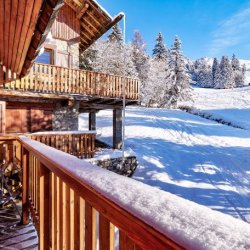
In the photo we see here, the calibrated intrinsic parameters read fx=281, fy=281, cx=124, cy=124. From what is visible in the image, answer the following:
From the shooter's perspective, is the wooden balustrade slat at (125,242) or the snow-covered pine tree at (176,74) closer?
the wooden balustrade slat at (125,242)

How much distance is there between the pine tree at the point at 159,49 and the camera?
161ft

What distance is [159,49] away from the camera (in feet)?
162

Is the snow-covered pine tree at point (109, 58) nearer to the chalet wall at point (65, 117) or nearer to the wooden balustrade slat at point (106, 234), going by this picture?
the chalet wall at point (65, 117)

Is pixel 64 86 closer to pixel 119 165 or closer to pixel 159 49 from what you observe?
pixel 119 165

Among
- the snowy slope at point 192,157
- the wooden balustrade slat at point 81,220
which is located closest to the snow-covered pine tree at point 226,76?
the snowy slope at point 192,157

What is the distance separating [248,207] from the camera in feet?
39.0

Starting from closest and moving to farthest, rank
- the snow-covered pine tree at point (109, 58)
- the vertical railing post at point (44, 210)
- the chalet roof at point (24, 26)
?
the vertical railing post at point (44, 210), the chalet roof at point (24, 26), the snow-covered pine tree at point (109, 58)

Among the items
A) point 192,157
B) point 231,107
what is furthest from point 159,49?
point 192,157

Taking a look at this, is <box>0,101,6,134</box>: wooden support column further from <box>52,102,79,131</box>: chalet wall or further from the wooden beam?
the wooden beam

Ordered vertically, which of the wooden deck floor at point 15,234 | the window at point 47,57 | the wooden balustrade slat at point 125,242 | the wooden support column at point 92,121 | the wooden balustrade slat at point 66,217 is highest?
the window at point 47,57

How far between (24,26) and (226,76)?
8325cm

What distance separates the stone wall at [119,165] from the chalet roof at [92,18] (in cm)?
773

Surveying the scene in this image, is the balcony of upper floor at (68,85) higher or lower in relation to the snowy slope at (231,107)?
higher

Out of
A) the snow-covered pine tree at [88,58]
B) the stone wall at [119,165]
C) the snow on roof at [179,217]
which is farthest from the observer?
the snow-covered pine tree at [88,58]
